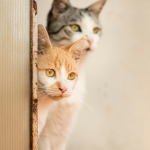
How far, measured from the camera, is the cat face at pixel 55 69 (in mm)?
537

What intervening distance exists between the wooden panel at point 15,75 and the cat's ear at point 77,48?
177 mm

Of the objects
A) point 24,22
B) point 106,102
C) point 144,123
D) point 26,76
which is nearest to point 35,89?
point 26,76

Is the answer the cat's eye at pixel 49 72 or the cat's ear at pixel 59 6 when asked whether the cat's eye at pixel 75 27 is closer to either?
the cat's ear at pixel 59 6

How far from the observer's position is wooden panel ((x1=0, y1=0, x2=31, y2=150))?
1.51ft

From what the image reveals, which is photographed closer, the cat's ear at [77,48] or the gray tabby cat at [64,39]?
the cat's ear at [77,48]

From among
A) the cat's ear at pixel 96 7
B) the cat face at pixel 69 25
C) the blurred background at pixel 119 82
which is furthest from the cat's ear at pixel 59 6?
the blurred background at pixel 119 82

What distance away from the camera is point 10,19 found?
1.55 ft

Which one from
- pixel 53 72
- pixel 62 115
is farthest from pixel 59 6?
pixel 62 115

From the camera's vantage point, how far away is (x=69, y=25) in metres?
0.75

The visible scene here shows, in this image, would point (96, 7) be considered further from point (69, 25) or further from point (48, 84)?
point (48, 84)

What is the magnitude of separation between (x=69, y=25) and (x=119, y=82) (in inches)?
18.7

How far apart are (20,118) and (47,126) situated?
0.25m

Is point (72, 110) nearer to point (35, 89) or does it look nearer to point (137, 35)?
point (35, 89)

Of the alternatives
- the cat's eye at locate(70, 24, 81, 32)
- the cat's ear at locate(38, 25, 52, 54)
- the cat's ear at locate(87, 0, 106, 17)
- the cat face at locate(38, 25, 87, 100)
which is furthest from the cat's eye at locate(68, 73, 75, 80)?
the cat's ear at locate(87, 0, 106, 17)
